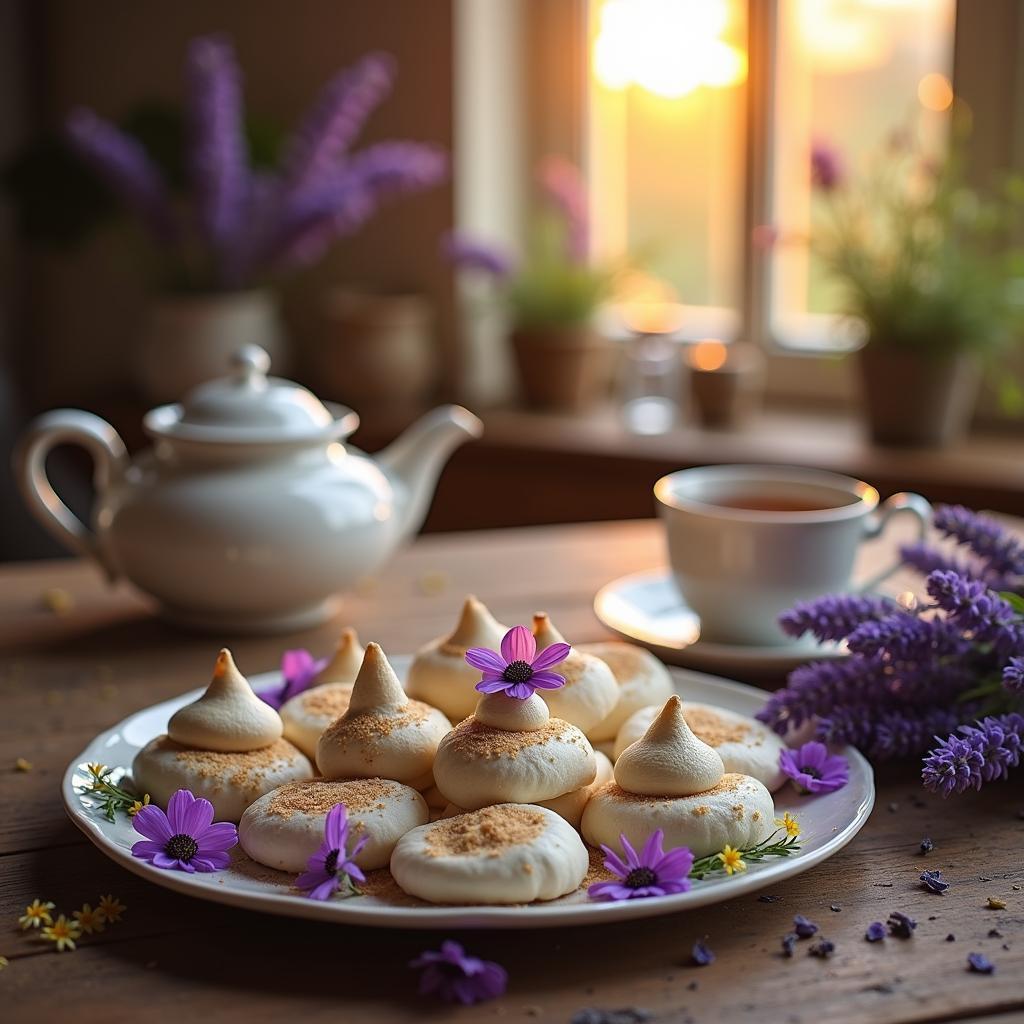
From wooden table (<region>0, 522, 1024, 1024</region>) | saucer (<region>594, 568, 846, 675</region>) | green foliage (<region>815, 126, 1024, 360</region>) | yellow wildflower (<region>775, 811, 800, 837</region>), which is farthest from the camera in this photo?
green foliage (<region>815, 126, 1024, 360</region>)

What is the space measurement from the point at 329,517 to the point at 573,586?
250 millimetres

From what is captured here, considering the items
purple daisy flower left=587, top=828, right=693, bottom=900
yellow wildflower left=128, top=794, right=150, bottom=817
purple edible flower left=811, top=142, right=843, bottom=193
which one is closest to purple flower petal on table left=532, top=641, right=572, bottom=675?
purple daisy flower left=587, top=828, right=693, bottom=900

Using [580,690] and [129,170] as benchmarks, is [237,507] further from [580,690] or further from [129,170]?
[129,170]

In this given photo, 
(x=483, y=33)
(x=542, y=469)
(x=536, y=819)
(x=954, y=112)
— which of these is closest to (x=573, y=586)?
(x=536, y=819)

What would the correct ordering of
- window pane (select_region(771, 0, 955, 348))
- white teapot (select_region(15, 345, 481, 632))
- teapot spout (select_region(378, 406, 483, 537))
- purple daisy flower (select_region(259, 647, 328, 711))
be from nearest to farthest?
purple daisy flower (select_region(259, 647, 328, 711)) → white teapot (select_region(15, 345, 481, 632)) → teapot spout (select_region(378, 406, 483, 537)) → window pane (select_region(771, 0, 955, 348))

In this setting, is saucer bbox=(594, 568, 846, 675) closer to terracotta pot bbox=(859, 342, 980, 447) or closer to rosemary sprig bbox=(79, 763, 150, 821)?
rosemary sprig bbox=(79, 763, 150, 821)

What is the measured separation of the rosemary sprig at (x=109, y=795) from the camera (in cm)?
73

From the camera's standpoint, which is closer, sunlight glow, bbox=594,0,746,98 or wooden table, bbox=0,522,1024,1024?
wooden table, bbox=0,522,1024,1024

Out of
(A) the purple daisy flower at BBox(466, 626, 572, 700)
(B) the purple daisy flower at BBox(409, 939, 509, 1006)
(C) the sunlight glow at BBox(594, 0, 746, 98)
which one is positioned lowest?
(B) the purple daisy flower at BBox(409, 939, 509, 1006)

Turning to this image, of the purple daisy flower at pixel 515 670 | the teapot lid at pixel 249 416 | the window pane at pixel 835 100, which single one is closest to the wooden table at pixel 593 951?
the purple daisy flower at pixel 515 670

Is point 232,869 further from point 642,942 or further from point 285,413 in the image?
point 285,413

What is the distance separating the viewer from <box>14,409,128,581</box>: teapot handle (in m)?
1.19

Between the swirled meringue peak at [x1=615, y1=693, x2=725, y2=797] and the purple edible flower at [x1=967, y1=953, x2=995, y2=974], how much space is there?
0.14 m

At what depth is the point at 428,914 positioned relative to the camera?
1.95ft
